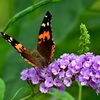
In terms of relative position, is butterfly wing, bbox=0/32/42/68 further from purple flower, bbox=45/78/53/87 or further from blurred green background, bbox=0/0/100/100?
blurred green background, bbox=0/0/100/100

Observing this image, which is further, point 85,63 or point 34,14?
point 34,14

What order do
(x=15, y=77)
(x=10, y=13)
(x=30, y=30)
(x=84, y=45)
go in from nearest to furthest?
(x=84, y=45) < (x=15, y=77) < (x=30, y=30) < (x=10, y=13)

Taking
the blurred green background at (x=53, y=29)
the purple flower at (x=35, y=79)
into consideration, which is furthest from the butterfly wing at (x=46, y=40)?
the blurred green background at (x=53, y=29)

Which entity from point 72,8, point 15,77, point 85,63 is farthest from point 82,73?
point 72,8

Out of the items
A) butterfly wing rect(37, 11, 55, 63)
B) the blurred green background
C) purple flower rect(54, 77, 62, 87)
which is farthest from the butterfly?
the blurred green background

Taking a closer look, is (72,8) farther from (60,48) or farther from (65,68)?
(65,68)

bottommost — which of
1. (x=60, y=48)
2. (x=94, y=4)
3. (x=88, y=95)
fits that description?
(x=88, y=95)
